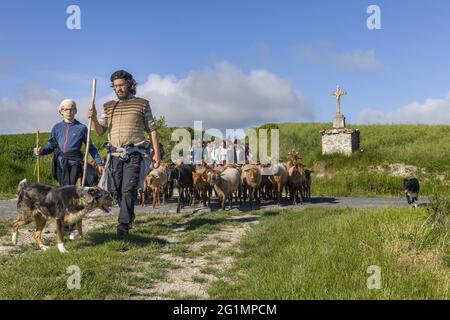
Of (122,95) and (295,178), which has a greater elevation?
(122,95)

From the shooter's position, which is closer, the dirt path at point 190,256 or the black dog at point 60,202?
the dirt path at point 190,256

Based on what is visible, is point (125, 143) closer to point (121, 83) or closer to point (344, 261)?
point (121, 83)

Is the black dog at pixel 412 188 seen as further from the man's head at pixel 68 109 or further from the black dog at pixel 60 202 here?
the man's head at pixel 68 109

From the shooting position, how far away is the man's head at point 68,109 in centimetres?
815

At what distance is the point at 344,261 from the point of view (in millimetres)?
6043

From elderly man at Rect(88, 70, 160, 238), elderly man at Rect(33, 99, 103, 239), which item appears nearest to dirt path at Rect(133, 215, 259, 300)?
elderly man at Rect(88, 70, 160, 238)

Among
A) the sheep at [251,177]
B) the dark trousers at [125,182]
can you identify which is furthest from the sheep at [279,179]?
the dark trousers at [125,182]

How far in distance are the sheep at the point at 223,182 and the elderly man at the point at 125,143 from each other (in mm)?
6408

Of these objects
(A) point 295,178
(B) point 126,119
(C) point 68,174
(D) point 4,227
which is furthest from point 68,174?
(A) point 295,178

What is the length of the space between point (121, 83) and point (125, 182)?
1.82 meters

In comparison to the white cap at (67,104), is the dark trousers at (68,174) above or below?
below

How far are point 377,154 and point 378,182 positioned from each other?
15.3 ft

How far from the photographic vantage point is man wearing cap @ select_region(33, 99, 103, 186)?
8.17 meters
